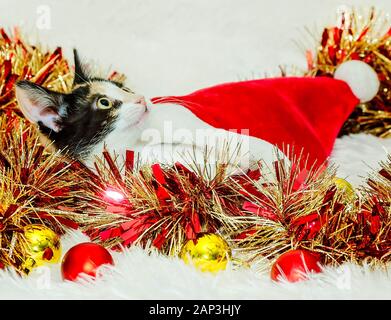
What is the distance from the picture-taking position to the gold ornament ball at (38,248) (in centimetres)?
76

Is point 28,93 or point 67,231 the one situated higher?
point 28,93

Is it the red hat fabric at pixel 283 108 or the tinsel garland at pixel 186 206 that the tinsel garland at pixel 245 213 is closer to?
the tinsel garland at pixel 186 206

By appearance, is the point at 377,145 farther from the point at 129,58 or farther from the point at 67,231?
the point at 67,231

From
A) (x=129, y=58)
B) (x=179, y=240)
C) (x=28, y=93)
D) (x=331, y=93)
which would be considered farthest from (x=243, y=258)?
(x=129, y=58)

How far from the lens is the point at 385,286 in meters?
0.72

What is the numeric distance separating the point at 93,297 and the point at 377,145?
0.76 metres

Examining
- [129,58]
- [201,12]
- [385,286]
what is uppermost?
[201,12]

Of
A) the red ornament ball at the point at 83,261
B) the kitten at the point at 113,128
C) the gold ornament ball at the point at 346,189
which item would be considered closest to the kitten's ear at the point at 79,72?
the kitten at the point at 113,128

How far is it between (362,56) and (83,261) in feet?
2.61

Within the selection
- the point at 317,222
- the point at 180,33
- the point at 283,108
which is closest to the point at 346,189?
the point at 317,222

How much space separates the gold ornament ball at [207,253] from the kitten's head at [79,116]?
0.62ft

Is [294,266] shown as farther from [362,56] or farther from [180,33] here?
[180,33]

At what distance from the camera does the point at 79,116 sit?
855 mm

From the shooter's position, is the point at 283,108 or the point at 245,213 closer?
the point at 245,213
